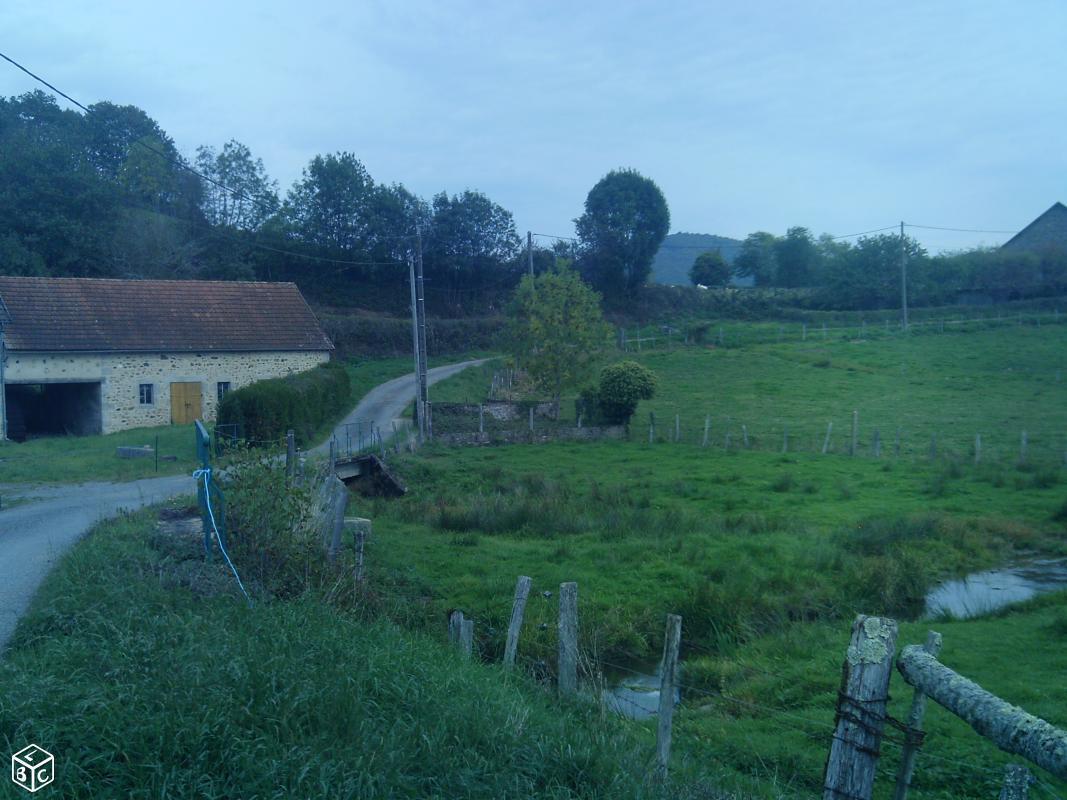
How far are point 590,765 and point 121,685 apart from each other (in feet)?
9.18

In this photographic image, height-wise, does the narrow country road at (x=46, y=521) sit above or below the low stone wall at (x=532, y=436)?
above

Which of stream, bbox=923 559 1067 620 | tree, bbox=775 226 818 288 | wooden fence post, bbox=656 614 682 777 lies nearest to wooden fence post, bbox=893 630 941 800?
wooden fence post, bbox=656 614 682 777

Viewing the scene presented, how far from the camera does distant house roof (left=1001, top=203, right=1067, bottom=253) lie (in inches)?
1225

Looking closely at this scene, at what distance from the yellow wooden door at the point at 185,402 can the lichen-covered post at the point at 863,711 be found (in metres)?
32.5

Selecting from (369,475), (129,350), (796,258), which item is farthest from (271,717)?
(796,258)

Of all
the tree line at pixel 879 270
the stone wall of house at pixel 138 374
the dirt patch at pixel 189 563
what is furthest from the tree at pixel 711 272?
the dirt patch at pixel 189 563

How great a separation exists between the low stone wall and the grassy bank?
22850 mm

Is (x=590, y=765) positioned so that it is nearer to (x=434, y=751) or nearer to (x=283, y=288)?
(x=434, y=751)

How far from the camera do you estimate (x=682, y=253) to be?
73.2 m

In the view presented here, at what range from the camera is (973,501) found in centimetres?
1952

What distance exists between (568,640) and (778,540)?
32.5ft

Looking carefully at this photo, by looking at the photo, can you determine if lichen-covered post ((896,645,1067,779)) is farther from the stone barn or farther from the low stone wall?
the stone barn

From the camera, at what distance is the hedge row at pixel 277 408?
80.7 ft

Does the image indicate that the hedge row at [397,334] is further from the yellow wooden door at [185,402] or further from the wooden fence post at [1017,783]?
the wooden fence post at [1017,783]
